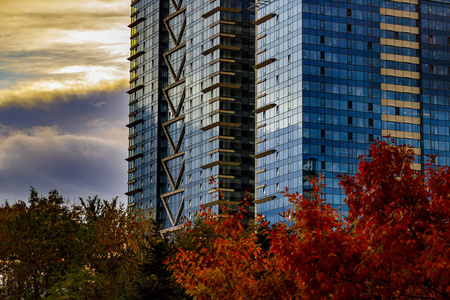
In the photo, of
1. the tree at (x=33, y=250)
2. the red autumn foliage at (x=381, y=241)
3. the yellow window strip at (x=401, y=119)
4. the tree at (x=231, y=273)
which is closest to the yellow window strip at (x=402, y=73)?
the yellow window strip at (x=401, y=119)

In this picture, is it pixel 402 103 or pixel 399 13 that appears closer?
pixel 402 103

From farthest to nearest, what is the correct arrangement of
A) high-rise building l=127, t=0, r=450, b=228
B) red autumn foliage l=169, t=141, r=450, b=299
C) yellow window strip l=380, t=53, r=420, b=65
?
1. yellow window strip l=380, t=53, r=420, b=65
2. high-rise building l=127, t=0, r=450, b=228
3. red autumn foliage l=169, t=141, r=450, b=299

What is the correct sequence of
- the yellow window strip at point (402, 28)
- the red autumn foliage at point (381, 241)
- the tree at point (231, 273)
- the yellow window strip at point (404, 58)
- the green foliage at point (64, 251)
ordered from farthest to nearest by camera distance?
the yellow window strip at point (402, 28)
the yellow window strip at point (404, 58)
the green foliage at point (64, 251)
the tree at point (231, 273)
the red autumn foliage at point (381, 241)

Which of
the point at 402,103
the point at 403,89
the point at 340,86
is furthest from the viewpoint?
the point at 403,89

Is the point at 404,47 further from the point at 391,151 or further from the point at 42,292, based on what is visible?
the point at 391,151

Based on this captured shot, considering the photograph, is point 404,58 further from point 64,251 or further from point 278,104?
point 64,251

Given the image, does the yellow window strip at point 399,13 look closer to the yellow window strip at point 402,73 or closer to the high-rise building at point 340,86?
the high-rise building at point 340,86

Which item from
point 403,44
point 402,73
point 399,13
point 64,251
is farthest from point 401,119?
point 64,251

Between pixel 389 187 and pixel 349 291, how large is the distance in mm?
3585

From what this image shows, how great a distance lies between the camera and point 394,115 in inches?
7077

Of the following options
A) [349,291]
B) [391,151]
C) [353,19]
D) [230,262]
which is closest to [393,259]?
[349,291]

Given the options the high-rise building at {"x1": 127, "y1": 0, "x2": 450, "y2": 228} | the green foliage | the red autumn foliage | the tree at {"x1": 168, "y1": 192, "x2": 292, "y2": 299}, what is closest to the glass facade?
the high-rise building at {"x1": 127, "y1": 0, "x2": 450, "y2": 228}

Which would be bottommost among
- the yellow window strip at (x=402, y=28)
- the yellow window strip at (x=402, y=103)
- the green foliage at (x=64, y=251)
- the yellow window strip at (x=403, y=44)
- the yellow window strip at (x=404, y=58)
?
the green foliage at (x=64, y=251)

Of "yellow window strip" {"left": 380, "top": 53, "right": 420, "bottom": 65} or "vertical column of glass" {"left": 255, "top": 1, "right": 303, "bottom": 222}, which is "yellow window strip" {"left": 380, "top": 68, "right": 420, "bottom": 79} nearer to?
"yellow window strip" {"left": 380, "top": 53, "right": 420, "bottom": 65}
